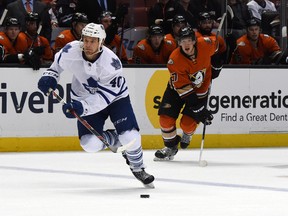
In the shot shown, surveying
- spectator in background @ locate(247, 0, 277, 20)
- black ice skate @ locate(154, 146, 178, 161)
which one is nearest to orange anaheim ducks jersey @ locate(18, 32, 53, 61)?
black ice skate @ locate(154, 146, 178, 161)

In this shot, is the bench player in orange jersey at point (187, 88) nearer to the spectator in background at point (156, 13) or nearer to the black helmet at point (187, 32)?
the black helmet at point (187, 32)

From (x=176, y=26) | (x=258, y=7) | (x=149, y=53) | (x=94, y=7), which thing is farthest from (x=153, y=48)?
(x=258, y=7)

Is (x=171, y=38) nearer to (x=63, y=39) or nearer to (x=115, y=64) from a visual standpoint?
(x=63, y=39)

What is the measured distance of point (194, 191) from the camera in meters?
6.83

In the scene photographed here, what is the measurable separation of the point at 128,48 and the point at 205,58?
73.3 inches

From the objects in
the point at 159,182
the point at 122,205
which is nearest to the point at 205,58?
the point at 159,182

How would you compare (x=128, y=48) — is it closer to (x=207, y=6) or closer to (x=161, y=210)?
(x=207, y=6)

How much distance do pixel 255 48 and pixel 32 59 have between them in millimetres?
2607

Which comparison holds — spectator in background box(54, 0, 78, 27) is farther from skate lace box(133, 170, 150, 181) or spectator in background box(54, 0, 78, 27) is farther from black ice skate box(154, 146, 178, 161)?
skate lace box(133, 170, 150, 181)

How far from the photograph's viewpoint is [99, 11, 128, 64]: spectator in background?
1032 centimetres

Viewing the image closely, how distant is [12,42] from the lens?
10023 mm

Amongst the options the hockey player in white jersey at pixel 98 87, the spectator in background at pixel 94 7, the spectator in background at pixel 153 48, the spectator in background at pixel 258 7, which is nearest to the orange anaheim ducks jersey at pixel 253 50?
the spectator in background at pixel 258 7

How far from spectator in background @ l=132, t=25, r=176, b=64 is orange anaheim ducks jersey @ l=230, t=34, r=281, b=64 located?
2.54 ft

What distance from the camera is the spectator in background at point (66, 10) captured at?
10383 millimetres
